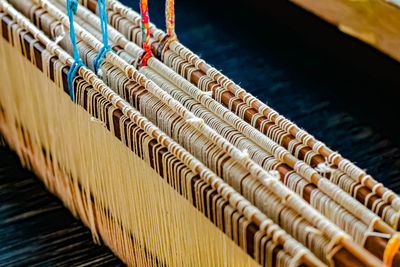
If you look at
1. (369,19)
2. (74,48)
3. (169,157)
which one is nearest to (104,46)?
(74,48)

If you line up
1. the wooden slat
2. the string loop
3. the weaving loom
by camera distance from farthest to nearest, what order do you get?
the wooden slat, the string loop, the weaving loom

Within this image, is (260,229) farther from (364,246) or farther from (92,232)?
(92,232)

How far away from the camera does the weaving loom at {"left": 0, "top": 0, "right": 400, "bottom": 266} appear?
0.88 m

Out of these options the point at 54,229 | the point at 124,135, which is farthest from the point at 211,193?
the point at 54,229

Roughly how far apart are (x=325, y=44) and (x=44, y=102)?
0.98 metres

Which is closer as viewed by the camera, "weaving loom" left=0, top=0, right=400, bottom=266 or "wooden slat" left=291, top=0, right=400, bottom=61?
"weaving loom" left=0, top=0, right=400, bottom=266

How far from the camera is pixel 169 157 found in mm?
1010

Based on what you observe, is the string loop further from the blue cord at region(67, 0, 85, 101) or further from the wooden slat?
the wooden slat

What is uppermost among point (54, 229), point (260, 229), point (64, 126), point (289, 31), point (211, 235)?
point (260, 229)

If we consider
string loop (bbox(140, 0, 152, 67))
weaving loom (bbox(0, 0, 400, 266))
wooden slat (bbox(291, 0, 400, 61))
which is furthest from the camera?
wooden slat (bbox(291, 0, 400, 61))

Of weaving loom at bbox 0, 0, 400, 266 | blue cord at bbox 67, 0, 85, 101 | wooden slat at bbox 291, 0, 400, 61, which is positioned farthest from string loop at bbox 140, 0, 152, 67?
wooden slat at bbox 291, 0, 400, 61

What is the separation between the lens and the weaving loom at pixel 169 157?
88 cm

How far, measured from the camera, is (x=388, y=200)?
0.88 m

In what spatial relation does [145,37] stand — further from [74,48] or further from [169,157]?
[169,157]
